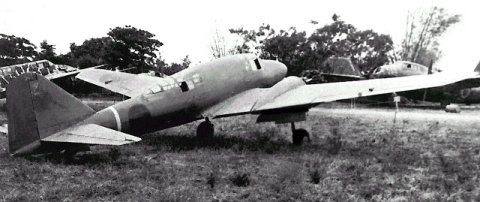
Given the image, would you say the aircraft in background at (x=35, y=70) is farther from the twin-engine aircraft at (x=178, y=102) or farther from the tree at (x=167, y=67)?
the tree at (x=167, y=67)

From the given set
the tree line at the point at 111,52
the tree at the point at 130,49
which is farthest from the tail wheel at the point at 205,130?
the tree at the point at 130,49

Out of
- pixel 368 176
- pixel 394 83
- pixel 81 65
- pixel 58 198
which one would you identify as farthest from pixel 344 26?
pixel 58 198

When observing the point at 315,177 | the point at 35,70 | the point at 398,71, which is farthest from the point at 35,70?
the point at 398,71

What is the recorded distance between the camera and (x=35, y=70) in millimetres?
22859

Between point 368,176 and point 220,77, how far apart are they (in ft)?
18.8

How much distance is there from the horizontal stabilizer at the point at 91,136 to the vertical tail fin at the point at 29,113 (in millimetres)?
236

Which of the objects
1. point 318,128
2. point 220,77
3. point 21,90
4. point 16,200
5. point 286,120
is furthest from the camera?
point 318,128

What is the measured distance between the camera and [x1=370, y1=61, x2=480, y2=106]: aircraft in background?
85.8 ft

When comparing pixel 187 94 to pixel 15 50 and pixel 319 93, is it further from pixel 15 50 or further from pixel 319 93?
pixel 15 50

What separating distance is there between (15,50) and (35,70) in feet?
112

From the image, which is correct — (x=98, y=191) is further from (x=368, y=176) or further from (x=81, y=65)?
(x=81, y=65)

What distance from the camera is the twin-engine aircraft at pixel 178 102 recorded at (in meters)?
8.37

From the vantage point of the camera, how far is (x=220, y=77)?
12.3 metres

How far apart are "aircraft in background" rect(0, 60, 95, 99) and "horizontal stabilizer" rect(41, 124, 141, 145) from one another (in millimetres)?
13010
